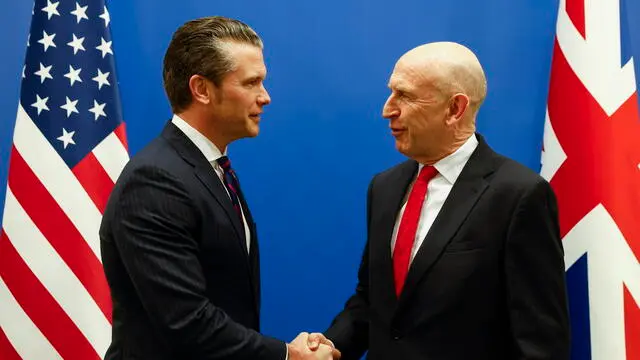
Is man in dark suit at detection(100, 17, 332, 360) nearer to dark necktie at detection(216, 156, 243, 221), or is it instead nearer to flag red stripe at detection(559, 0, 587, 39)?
dark necktie at detection(216, 156, 243, 221)

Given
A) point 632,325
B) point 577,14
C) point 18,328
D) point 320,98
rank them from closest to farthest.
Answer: point 632,325 < point 577,14 < point 18,328 < point 320,98

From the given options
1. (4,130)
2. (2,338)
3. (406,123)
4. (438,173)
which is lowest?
(438,173)

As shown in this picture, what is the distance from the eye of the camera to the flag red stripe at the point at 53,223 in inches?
108

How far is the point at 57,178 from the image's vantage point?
276 cm

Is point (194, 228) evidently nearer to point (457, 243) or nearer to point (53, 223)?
point (457, 243)

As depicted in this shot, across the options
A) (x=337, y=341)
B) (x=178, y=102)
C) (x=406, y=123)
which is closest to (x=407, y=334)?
(x=337, y=341)

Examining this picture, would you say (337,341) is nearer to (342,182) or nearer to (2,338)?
(342,182)

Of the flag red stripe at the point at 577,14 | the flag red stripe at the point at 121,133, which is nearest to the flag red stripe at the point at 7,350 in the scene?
the flag red stripe at the point at 121,133

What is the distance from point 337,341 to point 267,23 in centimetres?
139

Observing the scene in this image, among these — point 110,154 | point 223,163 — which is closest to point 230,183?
point 223,163

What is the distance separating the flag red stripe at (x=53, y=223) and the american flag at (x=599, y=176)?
1.67 metres

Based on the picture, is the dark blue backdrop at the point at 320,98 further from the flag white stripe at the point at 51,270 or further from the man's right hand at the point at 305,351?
the man's right hand at the point at 305,351

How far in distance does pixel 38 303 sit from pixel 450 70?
1.69 meters

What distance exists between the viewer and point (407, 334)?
198cm
